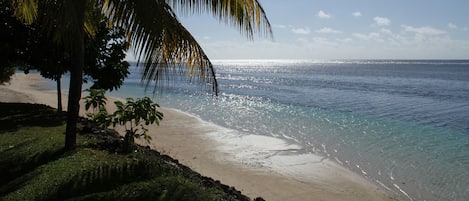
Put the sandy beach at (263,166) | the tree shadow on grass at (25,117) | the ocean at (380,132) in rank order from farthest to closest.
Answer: the ocean at (380,132) → the tree shadow on grass at (25,117) → the sandy beach at (263,166)

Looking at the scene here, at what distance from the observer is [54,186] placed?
6082 millimetres

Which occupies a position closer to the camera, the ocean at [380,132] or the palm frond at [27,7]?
the palm frond at [27,7]

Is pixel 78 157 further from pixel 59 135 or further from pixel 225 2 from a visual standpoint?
pixel 225 2

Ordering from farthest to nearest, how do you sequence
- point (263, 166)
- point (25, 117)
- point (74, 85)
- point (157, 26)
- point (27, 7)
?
point (263, 166)
point (25, 117)
point (27, 7)
point (74, 85)
point (157, 26)

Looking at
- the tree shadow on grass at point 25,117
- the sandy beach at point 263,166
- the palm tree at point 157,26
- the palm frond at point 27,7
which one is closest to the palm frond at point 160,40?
the palm tree at point 157,26

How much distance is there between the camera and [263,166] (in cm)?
1209

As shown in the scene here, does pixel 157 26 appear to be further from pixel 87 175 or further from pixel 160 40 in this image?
pixel 87 175

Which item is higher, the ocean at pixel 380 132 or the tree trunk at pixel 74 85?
the tree trunk at pixel 74 85

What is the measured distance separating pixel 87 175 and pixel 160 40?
9.88 feet

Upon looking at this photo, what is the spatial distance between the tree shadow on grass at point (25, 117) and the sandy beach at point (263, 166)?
3.47m

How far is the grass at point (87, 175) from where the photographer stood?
19.2ft

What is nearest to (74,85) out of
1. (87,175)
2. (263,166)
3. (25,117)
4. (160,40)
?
(87,175)

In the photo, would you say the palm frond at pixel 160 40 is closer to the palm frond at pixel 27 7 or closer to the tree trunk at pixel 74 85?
the tree trunk at pixel 74 85

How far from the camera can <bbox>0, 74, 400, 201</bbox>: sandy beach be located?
997cm
